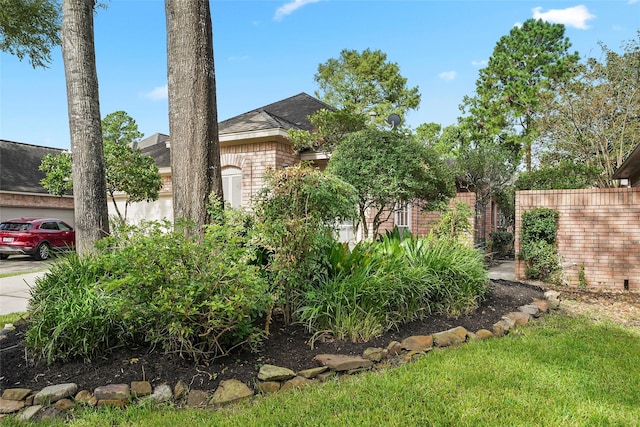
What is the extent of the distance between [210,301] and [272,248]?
100 cm

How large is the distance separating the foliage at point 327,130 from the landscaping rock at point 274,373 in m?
7.23

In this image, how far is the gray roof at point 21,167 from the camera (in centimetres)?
1805

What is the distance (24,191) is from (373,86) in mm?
21281

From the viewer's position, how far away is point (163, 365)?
10.1 feet

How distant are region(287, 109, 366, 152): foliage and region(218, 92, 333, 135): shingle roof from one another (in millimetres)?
605

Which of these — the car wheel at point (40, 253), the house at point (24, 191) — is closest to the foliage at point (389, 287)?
the car wheel at point (40, 253)

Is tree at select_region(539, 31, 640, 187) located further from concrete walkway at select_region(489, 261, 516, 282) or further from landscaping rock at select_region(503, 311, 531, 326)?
landscaping rock at select_region(503, 311, 531, 326)

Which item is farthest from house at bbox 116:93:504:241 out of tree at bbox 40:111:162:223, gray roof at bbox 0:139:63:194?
gray roof at bbox 0:139:63:194

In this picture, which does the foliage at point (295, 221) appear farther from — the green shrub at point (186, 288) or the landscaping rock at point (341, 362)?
the landscaping rock at point (341, 362)

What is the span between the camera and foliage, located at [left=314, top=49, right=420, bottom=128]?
27.4 metres

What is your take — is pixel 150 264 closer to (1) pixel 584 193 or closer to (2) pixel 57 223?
(1) pixel 584 193

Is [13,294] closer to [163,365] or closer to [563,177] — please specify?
[163,365]

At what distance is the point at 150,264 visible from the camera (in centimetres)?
295

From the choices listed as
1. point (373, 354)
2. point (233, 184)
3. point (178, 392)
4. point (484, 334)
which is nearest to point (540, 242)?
point (484, 334)
